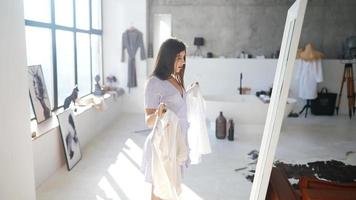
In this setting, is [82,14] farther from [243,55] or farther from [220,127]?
[243,55]

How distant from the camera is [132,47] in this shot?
759cm

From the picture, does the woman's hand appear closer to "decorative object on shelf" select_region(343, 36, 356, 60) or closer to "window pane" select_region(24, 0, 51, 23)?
"window pane" select_region(24, 0, 51, 23)

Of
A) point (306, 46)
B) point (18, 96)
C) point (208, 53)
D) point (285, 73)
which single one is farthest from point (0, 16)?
point (306, 46)

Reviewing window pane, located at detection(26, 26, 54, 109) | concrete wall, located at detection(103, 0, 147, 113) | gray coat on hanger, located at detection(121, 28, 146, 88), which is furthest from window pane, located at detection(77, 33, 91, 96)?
window pane, located at detection(26, 26, 54, 109)

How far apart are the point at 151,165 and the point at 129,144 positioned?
293 centimetres

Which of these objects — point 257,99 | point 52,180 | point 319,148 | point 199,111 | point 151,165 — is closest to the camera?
point 151,165

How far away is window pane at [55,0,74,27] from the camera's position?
5.31 metres

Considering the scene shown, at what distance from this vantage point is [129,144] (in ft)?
18.1

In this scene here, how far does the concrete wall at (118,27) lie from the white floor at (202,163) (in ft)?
3.80

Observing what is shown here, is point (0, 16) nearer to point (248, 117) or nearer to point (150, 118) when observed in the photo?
point (150, 118)

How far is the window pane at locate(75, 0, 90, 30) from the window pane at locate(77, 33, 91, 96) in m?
0.17

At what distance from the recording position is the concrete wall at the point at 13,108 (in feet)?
8.05

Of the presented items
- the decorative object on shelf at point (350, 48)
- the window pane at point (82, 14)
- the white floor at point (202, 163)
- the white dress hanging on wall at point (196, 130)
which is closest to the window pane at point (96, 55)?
the window pane at point (82, 14)

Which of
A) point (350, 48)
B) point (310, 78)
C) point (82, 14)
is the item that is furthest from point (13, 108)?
point (350, 48)
